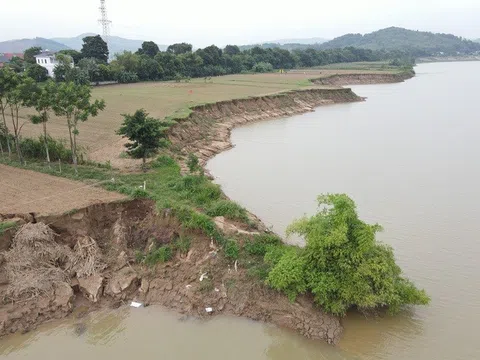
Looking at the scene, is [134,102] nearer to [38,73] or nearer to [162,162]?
[38,73]

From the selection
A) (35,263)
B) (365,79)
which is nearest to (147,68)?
(365,79)

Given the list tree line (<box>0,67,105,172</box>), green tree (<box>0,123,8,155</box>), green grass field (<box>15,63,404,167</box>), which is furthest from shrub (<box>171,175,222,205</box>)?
green tree (<box>0,123,8,155</box>)

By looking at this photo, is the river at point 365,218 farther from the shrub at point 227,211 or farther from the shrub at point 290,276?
the shrub at point 227,211

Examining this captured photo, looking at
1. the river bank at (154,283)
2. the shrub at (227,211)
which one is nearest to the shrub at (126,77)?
the river bank at (154,283)

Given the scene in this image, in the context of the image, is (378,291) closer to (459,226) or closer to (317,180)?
(459,226)

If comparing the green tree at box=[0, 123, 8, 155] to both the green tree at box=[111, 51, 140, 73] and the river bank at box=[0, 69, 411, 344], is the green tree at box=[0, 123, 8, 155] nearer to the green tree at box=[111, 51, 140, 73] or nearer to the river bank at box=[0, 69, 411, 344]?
the river bank at box=[0, 69, 411, 344]
